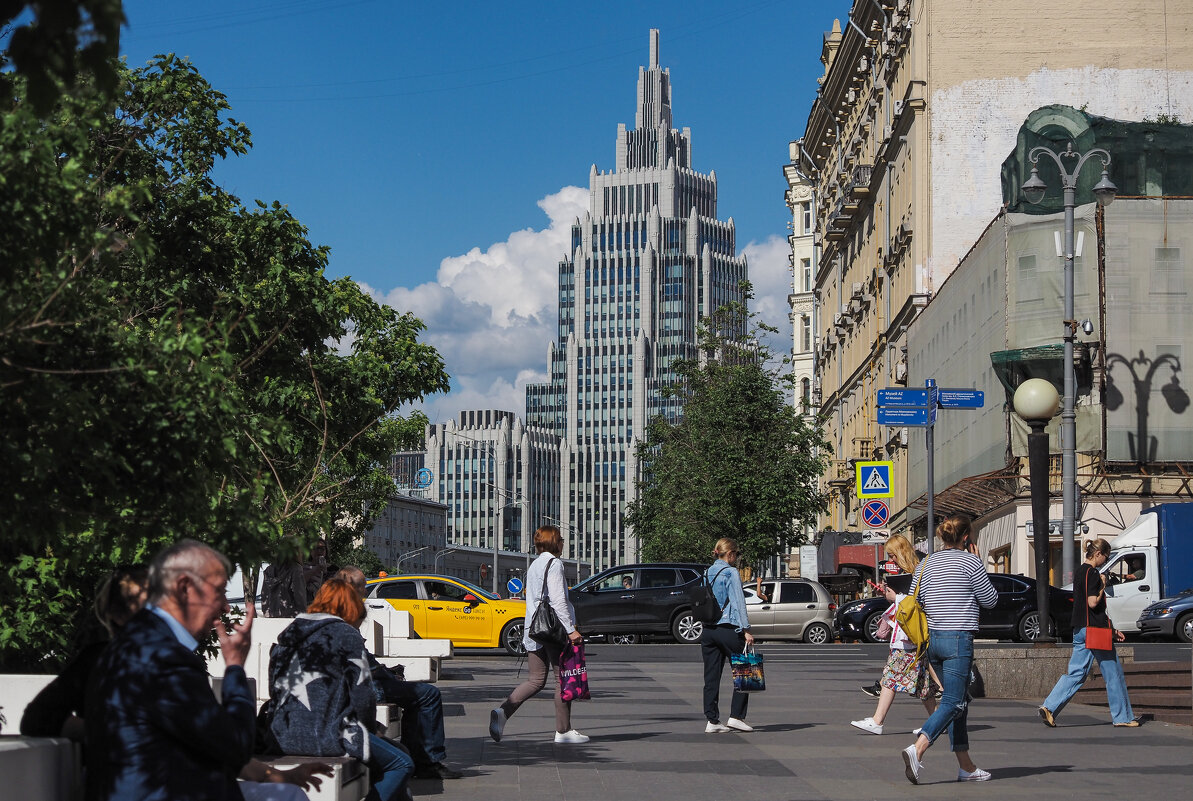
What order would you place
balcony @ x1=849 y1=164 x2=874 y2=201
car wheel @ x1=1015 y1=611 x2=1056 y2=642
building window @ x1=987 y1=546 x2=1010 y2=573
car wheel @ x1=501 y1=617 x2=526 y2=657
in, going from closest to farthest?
1. car wheel @ x1=501 y1=617 x2=526 y2=657
2. car wheel @ x1=1015 y1=611 x2=1056 y2=642
3. building window @ x1=987 y1=546 x2=1010 y2=573
4. balcony @ x1=849 y1=164 x2=874 y2=201

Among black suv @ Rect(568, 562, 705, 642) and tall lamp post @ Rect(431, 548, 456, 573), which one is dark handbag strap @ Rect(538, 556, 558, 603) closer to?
black suv @ Rect(568, 562, 705, 642)

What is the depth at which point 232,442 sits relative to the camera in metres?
5.84

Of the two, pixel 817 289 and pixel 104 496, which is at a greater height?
pixel 817 289

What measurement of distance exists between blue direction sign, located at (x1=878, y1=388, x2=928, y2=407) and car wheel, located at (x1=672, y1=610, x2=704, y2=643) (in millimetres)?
8614

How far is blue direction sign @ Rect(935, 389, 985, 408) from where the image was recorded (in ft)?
91.7

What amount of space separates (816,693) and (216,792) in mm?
15647

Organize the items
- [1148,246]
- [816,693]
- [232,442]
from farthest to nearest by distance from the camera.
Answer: [1148,246]
[816,693]
[232,442]

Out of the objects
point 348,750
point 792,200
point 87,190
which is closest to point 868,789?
point 348,750

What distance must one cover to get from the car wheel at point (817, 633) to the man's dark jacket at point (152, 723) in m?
33.5

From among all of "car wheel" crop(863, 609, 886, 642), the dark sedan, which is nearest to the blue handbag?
the dark sedan

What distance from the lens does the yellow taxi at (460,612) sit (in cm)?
3088

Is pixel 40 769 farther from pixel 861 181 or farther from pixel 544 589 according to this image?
pixel 861 181

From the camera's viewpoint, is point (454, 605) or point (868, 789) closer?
point (868, 789)

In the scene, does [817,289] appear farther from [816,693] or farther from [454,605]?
[816,693]
